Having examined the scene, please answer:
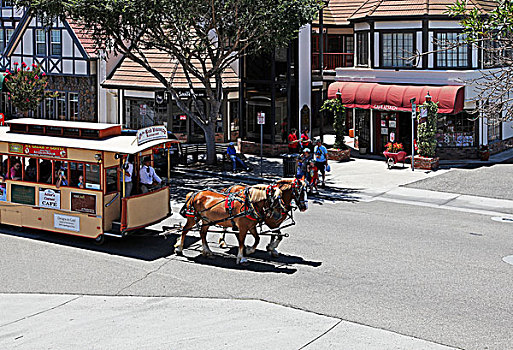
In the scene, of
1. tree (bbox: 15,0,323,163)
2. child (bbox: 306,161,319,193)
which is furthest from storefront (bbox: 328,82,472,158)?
child (bbox: 306,161,319,193)

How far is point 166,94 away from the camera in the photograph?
118 ft

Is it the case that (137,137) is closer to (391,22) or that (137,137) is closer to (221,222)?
(221,222)

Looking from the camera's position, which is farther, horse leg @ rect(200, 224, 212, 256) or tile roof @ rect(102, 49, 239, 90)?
tile roof @ rect(102, 49, 239, 90)

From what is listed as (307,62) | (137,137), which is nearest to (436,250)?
(137,137)

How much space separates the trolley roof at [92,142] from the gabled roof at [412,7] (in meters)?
17.9

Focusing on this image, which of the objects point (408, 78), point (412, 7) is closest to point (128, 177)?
point (408, 78)

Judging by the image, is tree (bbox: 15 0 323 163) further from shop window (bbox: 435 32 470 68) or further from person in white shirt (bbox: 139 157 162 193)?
person in white shirt (bbox: 139 157 162 193)

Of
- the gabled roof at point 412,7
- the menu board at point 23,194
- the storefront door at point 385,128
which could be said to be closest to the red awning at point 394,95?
the storefront door at point 385,128

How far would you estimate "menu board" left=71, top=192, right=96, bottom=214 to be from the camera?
17.6 m

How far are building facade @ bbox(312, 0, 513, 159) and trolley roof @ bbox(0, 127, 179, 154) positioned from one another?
647 inches

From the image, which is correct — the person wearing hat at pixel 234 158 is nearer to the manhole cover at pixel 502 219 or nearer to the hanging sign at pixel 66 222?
the manhole cover at pixel 502 219

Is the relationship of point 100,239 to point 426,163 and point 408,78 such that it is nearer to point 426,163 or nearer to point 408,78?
point 426,163

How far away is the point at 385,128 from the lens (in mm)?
33781

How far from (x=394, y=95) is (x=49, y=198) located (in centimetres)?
1816
